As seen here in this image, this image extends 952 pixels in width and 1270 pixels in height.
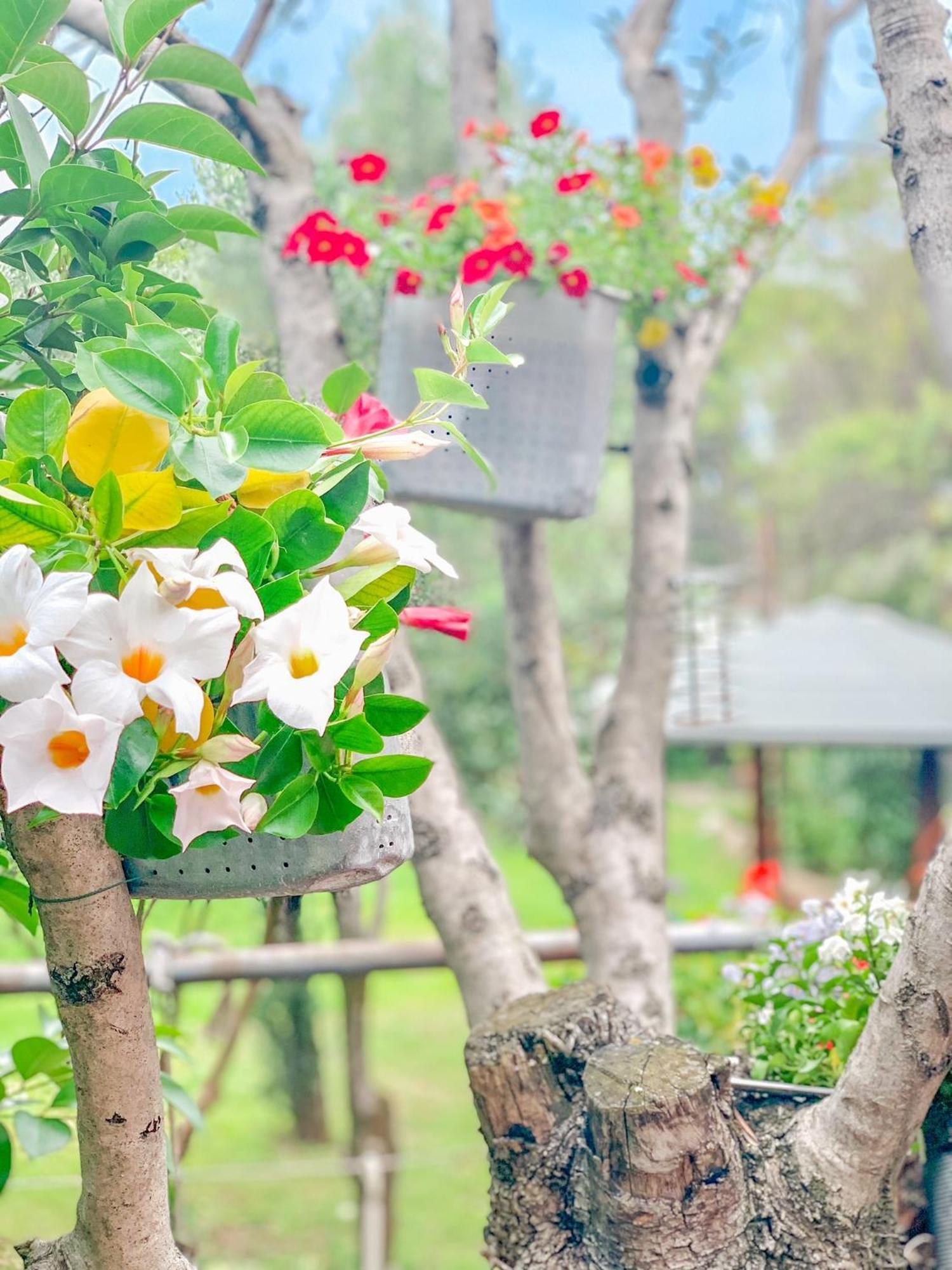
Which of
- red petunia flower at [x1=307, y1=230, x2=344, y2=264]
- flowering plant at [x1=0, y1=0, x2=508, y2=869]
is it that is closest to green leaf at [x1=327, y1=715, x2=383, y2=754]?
flowering plant at [x1=0, y1=0, x2=508, y2=869]

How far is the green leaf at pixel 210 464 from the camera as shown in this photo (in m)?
0.69

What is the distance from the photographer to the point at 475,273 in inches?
58.2

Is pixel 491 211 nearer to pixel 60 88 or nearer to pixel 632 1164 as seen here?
pixel 60 88

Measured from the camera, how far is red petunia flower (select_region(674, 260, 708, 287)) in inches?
68.1

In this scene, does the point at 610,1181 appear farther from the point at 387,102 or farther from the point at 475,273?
the point at 387,102

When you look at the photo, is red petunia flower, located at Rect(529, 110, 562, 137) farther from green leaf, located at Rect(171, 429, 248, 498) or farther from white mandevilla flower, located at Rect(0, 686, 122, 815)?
white mandevilla flower, located at Rect(0, 686, 122, 815)

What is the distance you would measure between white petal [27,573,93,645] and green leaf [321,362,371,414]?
0.34 m

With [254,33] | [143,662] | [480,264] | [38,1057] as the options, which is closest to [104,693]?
[143,662]

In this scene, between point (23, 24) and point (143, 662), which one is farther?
point (23, 24)

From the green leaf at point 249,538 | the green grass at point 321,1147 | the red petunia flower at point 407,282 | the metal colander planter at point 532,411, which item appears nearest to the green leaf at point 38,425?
the green leaf at point 249,538

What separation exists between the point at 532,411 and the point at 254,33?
30.0 inches

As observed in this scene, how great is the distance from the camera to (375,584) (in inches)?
30.6

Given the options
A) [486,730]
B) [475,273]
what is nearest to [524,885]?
[486,730]

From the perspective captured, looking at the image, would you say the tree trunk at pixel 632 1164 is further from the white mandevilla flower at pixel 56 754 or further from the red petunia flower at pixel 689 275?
the red petunia flower at pixel 689 275
